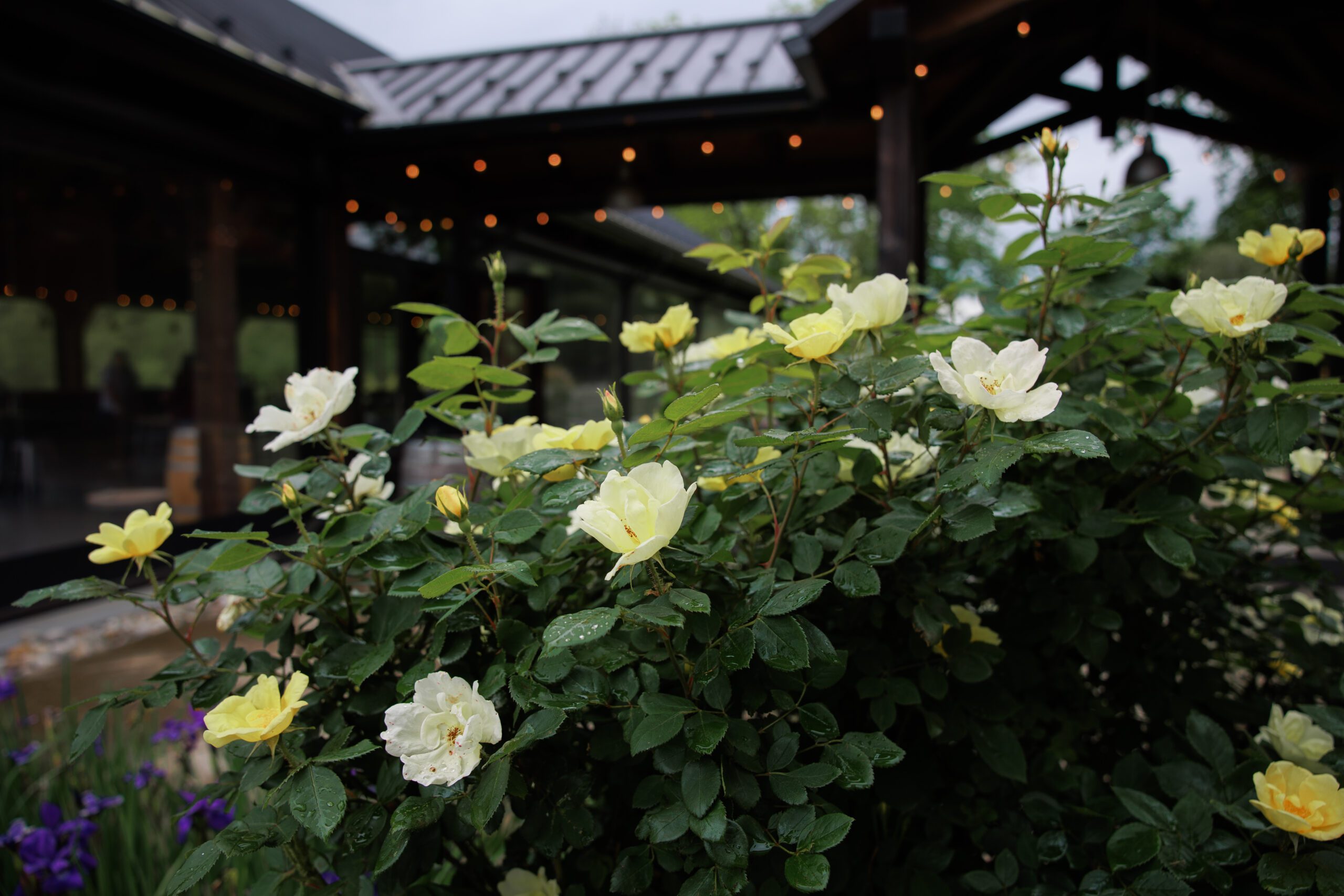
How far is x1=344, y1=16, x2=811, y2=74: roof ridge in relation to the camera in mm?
5602

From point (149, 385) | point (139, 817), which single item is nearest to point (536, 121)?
point (149, 385)

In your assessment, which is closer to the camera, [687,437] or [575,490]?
[575,490]

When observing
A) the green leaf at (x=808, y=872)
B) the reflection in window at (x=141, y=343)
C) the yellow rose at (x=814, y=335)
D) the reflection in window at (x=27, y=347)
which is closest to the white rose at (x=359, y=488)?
the yellow rose at (x=814, y=335)

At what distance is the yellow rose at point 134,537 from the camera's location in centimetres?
86

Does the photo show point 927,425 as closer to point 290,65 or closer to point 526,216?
point 290,65

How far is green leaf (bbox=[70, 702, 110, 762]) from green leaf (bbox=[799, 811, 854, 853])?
2.23 feet

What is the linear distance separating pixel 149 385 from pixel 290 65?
6.72 feet

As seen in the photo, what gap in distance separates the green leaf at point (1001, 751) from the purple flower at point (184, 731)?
5.02ft

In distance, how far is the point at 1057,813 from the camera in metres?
0.89

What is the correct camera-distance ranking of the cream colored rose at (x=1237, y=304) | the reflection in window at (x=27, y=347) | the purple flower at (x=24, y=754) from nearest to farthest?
the cream colored rose at (x=1237, y=304) → the purple flower at (x=24, y=754) → the reflection in window at (x=27, y=347)

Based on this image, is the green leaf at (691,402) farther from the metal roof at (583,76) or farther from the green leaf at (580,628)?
the metal roof at (583,76)

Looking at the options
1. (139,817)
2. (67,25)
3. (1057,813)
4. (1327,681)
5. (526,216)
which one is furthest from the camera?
(526,216)

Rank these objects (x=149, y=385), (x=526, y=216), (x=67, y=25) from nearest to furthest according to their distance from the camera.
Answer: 1. (x=67, y=25)
2. (x=149, y=385)
3. (x=526, y=216)

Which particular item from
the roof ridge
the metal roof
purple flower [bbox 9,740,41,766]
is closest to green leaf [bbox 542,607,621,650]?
purple flower [bbox 9,740,41,766]
